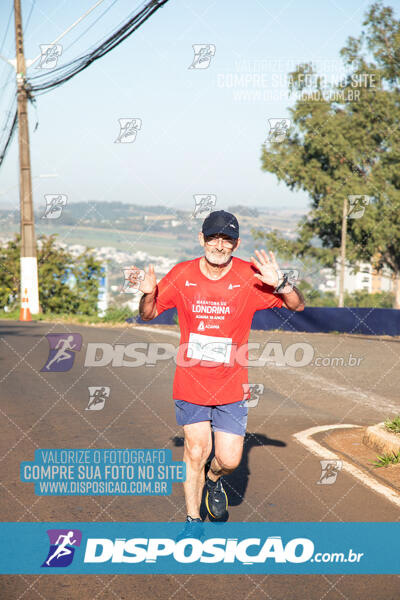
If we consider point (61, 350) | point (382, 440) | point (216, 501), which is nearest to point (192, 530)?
point (216, 501)

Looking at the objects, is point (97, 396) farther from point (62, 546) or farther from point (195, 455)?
point (62, 546)

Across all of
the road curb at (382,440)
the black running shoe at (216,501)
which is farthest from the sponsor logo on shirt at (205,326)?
the road curb at (382,440)

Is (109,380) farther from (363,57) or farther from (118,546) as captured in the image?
(363,57)

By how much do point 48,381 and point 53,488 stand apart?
258 inches

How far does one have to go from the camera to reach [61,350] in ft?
58.9

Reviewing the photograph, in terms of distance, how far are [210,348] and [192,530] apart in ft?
3.94

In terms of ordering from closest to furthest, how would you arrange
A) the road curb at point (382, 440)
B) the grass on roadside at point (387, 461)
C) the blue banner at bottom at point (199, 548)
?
the blue banner at bottom at point (199, 548)
the grass on roadside at point (387, 461)
the road curb at point (382, 440)

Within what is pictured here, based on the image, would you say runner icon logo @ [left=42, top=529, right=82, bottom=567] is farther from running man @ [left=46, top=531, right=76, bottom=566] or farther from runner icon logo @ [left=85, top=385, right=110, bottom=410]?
runner icon logo @ [left=85, top=385, right=110, bottom=410]

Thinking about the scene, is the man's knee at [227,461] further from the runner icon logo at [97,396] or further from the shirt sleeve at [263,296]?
the runner icon logo at [97,396]

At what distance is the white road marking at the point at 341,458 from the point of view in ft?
19.6

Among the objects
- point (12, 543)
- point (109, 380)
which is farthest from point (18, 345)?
point (12, 543)

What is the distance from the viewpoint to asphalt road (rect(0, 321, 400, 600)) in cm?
420

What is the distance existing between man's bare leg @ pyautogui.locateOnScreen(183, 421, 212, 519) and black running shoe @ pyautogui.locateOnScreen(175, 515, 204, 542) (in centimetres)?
15

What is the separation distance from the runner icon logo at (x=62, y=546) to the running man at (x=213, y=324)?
76cm
